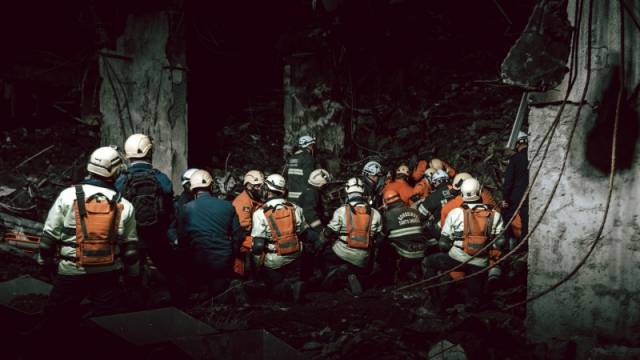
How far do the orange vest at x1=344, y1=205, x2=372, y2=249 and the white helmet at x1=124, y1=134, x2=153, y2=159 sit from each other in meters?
2.64

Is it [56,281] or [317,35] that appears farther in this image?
[317,35]

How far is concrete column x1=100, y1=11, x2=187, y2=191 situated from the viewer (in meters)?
10.6

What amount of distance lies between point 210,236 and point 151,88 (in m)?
4.48

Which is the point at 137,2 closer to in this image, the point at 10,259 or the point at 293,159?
the point at 293,159

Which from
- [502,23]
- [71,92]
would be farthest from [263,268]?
[502,23]

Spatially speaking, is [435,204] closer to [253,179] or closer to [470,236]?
[470,236]

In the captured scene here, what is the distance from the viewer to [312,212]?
880 centimetres

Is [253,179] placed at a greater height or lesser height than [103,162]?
lesser

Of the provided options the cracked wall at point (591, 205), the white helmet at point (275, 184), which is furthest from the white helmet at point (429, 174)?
the cracked wall at point (591, 205)

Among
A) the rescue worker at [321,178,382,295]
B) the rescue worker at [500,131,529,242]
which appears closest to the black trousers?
the rescue worker at [321,178,382,295]

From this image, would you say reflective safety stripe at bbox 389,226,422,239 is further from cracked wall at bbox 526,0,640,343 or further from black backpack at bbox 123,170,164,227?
cracked wall at bbox 526,0,640,343

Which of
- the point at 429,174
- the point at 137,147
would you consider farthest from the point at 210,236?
the point at 429,174

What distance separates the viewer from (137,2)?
10.7m

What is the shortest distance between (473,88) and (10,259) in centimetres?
1055
